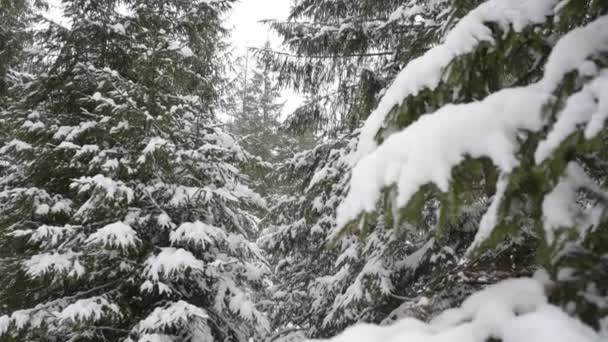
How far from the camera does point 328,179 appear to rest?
6477mm

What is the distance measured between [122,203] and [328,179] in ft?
10.4

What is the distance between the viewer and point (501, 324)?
130cm

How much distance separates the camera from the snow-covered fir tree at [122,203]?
4.77 m

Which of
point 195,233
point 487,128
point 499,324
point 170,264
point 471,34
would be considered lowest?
point 499,324

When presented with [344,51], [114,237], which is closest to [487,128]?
[114,237]

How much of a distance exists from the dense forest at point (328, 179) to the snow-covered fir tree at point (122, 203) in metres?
0.04

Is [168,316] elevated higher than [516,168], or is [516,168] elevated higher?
[516,168]

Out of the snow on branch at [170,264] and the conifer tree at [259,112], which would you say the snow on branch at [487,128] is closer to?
the snow on branch at [170,264]

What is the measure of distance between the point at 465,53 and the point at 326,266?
24.0ft

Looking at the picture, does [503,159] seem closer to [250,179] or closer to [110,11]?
[250,179]

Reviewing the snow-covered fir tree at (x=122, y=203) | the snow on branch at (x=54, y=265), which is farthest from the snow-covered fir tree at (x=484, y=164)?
the snow on branch at (x=54, y=265)

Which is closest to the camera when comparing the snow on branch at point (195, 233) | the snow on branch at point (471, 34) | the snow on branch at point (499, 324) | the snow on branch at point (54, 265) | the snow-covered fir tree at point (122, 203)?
the snow on branch at point (499, 324)

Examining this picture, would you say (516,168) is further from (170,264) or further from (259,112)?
(259,112)

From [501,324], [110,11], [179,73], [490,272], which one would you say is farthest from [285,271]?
[501,324]
